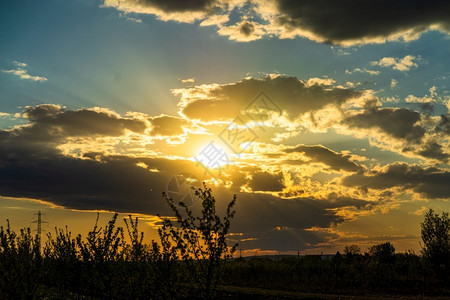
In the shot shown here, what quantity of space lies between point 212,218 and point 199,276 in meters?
2.80

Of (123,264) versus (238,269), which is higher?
(123,264)

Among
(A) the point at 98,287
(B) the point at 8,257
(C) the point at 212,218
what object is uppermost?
(C) the point at 212,218

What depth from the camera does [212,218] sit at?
19859 mm

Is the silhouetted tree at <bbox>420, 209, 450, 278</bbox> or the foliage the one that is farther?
the silhouetted tree at <bbox>420, 209, 450, 278</bbox>

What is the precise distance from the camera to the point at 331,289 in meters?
53.5

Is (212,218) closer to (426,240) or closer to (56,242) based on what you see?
(56,242)

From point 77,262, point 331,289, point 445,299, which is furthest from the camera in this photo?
point 331,289

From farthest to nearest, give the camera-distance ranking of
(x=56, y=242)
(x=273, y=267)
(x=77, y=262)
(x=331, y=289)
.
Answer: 1. (x=273, y=267)
2. (x=331, y=289)
3. (x=56, y=242)
4. (x=77, y=262)

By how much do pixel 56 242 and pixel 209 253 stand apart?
930 inches

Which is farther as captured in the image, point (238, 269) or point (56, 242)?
point (238, 269)

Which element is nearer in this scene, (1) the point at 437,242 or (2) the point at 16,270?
(2) the point at 16,270

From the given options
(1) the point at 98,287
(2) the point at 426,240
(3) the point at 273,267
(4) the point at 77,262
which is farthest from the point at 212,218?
(3) the point at 273,267

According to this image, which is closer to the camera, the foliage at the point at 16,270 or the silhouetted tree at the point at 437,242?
the foliage at the point at 16,270

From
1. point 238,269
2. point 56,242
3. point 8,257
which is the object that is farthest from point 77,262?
point 238,269
